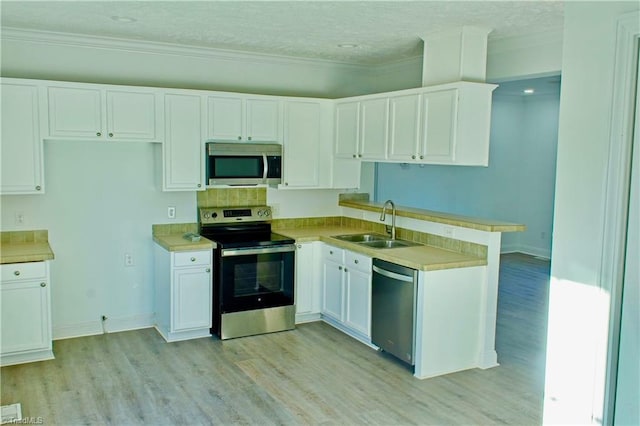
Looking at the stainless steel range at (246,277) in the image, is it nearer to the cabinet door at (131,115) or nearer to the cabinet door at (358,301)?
the cabinet door at (358,301)

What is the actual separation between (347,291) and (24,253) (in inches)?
104

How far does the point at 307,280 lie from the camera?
211 inches

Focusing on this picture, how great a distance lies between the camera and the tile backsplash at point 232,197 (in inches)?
213

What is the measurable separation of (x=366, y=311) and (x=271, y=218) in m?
1.53

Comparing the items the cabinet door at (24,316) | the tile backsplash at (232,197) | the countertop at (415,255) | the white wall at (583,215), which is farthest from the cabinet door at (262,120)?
the white wall at (583,215)

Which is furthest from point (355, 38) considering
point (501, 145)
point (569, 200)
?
point (501, 145)

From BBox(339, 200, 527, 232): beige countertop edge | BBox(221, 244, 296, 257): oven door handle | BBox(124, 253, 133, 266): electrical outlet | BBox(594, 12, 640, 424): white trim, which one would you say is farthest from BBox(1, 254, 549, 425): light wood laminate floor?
BBox(594, 12, 640, 424): white trim

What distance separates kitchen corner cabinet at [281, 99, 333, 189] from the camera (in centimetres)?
547

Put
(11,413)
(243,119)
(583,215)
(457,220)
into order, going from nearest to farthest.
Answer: (583,215), (11,413), (457,220), (243,119)

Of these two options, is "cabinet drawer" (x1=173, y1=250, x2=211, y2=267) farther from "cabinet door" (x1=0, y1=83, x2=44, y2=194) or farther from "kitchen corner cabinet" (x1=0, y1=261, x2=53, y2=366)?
"cabinet door" (x1=0, y1=83, x2=44, y2=194)

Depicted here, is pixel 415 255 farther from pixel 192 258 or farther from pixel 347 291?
pixel 192 258

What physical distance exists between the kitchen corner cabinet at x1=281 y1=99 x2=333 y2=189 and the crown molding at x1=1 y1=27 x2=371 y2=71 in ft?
1.71

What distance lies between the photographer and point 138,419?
351cm

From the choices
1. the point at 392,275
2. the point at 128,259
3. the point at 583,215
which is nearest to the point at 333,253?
the point at 392,275
